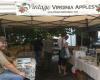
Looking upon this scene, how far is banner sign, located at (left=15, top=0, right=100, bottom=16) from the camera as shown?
550 centimetres

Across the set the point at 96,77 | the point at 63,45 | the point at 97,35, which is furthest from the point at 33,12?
the point at 97,35

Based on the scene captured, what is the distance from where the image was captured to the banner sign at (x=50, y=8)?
5.50m

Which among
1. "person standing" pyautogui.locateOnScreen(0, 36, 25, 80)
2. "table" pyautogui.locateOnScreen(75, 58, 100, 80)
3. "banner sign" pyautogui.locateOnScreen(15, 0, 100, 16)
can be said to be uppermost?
"banner sign" pyautogui.locateOnScreen(15, 0, 100, 16)

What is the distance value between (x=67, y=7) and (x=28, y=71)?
1759 millimetres

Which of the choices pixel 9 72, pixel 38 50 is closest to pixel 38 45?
pixel 38 50

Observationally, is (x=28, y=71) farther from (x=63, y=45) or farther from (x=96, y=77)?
(x=63, y=45)

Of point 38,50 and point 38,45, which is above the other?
point 38,45

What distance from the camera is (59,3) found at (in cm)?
554

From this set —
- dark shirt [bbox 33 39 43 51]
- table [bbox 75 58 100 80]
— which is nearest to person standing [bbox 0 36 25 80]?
table [bbox 75 58 100 80]

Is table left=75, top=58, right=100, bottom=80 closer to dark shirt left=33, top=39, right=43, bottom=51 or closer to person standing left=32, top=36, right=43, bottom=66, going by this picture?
person standing left=32, top=36, right=43, bottom=66

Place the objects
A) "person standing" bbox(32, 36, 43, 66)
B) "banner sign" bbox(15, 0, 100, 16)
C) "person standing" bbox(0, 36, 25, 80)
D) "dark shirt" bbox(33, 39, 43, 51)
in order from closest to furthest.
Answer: "person standing" bbox(0, 36, 25, 80), "banner sign" bbox(15, 0, 100, 16), "person standing" bbox(32, 36, 43, 66), "dark shirt" bbox(33, 39, 43, 51)

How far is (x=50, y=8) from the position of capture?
551 centimetres

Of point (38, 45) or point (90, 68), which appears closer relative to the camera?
point (90, 68)

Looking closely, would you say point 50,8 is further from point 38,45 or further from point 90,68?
point 38,45
